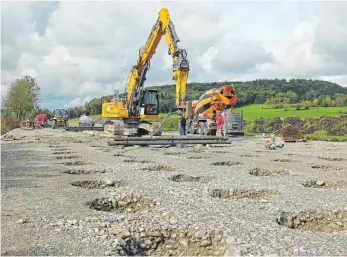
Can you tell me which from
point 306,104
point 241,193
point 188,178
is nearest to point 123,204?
point 241,193

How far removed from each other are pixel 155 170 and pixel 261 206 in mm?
5598

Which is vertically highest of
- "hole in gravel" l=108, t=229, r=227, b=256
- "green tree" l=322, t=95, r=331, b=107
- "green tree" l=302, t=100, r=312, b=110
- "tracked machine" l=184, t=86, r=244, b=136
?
"green tree" l=322, t=95, r=331, b=107

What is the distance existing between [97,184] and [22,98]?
204 feet

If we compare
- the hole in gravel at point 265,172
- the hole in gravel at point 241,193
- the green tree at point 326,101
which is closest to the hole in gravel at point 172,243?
the hole in gravel at point 241,193

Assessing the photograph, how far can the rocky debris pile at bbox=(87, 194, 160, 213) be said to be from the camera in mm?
7828

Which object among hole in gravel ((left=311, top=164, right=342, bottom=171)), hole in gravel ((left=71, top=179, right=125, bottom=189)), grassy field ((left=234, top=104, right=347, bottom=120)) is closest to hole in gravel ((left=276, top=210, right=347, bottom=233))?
hole in gravel ((left=71, top=179, right=125, bottom=189))

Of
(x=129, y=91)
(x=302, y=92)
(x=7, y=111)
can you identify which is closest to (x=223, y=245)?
(x=129, y=91)

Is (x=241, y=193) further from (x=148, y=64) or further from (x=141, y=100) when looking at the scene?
(x=141, y=100)

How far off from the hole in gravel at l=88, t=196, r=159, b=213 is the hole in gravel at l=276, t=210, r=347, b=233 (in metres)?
2.57

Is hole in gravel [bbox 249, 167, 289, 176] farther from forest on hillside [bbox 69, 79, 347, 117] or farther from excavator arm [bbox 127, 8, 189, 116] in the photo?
forest on hillside [bbox 69, 79, 347, 117]

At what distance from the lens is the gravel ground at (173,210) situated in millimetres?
5551

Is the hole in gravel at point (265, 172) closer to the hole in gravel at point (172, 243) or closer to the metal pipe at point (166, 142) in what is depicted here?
the hole in gravel at point (172, 243)

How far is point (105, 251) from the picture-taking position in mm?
5145

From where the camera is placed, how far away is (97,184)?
1021cm
